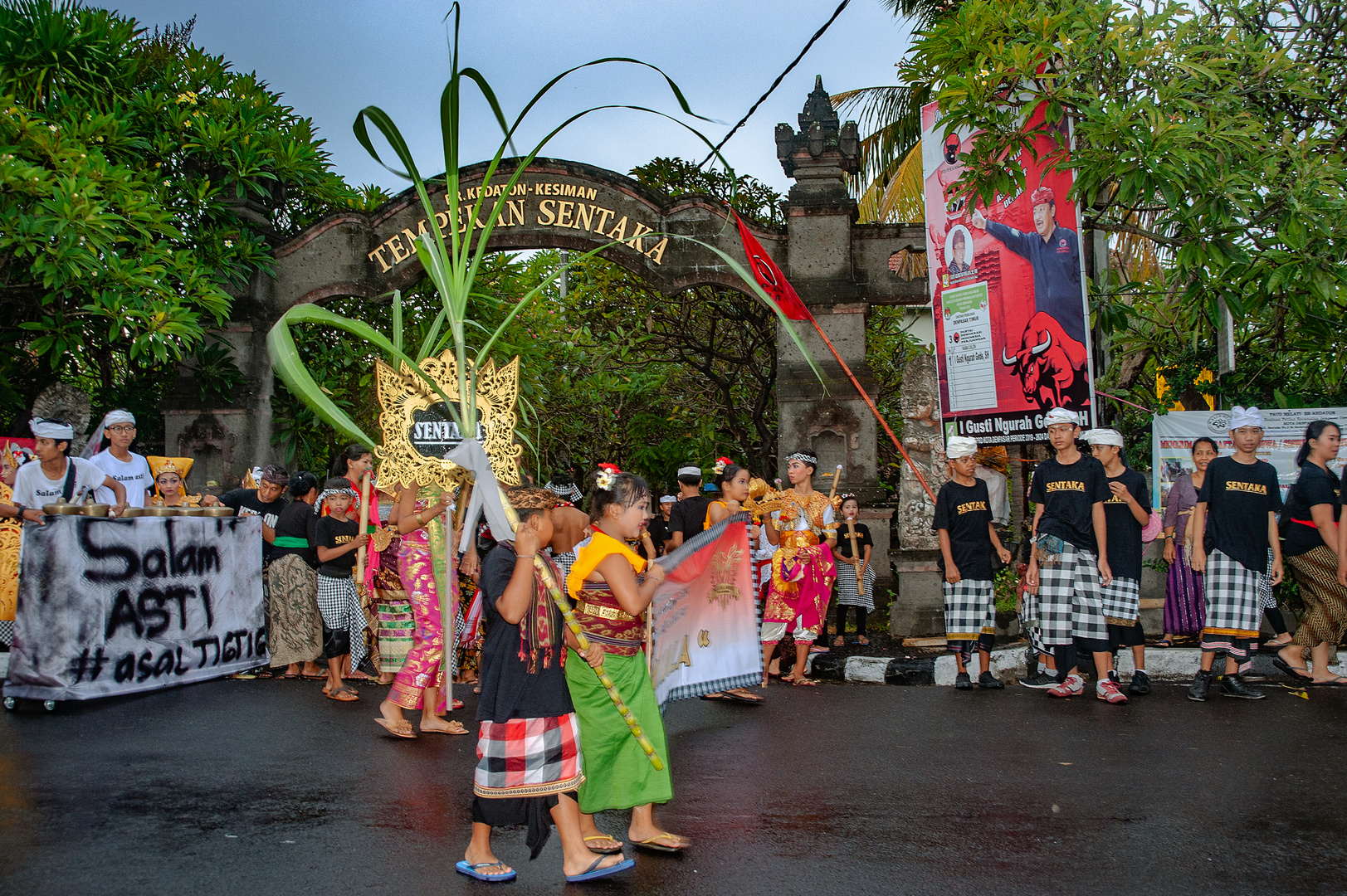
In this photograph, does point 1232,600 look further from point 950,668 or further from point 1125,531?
point 950,668

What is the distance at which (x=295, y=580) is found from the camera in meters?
8.71

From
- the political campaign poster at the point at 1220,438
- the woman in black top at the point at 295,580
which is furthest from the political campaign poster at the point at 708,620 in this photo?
the political campaign poster at the point at 1220,438

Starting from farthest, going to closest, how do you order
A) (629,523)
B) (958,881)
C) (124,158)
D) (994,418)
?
(124,158)
(994,418)
(629,523)
(958,881)

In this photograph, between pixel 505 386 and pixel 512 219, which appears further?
pixel 512 219

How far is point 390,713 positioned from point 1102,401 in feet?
30.9

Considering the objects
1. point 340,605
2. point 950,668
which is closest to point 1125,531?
point 950,668

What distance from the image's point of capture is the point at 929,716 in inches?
270

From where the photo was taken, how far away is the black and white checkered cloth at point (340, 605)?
795cm

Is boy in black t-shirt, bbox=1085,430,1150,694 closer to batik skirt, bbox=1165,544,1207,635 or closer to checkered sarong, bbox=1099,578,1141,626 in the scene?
checkered sarong, bbox=1099,578,1141,626

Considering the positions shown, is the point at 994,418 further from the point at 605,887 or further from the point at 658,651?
the point at 605,887

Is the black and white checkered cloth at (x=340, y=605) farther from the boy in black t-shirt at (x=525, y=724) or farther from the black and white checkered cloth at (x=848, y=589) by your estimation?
the black and white checkered cloth at (x=848, y=589)

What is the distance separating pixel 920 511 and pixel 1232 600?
11.0 feet

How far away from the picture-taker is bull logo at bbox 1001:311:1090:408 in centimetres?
945

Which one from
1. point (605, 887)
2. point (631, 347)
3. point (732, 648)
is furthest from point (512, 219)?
point (605, 887)
